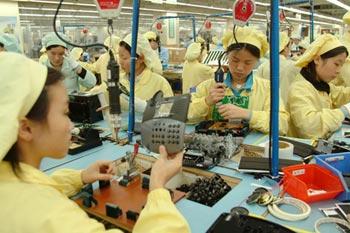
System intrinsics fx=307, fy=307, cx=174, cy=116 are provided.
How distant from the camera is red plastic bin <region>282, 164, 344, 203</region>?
1.09 metres

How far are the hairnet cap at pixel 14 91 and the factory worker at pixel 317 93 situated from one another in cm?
169

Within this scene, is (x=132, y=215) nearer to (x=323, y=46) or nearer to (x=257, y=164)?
(x=257, y=164)

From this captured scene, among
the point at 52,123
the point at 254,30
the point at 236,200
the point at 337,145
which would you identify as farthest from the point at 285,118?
the point at 52,123

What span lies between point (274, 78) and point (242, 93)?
2.79ft

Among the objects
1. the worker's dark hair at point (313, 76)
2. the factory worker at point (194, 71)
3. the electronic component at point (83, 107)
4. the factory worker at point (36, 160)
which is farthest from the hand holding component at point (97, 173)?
the factory worker at point (194, 71)

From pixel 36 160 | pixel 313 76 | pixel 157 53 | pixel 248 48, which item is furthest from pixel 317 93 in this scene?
pixel 157 53

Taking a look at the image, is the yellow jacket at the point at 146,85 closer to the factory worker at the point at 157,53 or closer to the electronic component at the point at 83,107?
the factory worker at the point at 157,53

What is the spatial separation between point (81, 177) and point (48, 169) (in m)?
0.36

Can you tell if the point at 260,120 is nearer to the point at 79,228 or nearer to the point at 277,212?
the point at 277,212

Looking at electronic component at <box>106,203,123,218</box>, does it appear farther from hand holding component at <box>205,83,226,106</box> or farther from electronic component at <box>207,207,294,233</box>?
hand holding component at <box>205,83,226,106</box>

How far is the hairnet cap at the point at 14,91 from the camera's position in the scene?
0.63 meters

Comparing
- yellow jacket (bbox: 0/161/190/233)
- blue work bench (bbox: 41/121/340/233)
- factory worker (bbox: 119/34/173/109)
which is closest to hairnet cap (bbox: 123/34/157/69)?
factory worker (bbox: 119/34/173/109)

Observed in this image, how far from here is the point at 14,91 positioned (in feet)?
2.11

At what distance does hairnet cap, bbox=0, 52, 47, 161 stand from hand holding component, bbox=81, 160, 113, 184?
47 centimetres
